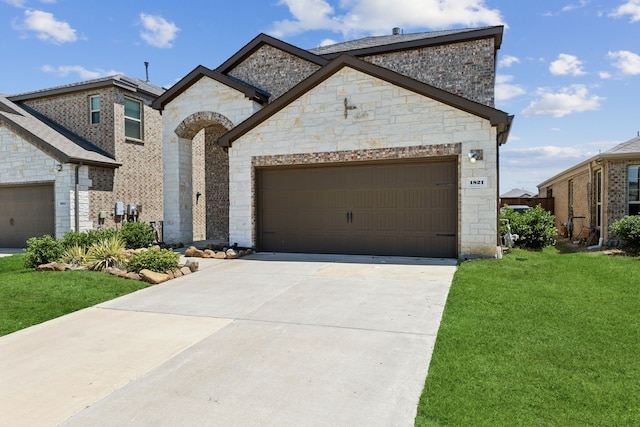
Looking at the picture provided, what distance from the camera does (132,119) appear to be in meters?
17.6

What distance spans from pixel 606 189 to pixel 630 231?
2355mm

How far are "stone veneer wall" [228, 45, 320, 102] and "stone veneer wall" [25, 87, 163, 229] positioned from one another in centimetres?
415

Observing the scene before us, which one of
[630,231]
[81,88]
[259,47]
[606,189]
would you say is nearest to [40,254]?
[81,88]

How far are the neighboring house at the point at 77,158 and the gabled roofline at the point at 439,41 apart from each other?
8.60 m

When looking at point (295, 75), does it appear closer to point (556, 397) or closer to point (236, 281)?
point (236, 281)

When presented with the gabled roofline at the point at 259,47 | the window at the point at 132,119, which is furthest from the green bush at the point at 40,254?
the gabled roofline at the point at 259,47

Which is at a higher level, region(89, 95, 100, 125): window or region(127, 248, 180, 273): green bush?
region(89, 95, 100, 125): window

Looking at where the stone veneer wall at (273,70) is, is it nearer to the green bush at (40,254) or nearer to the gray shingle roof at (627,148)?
the green bush at (40,254)

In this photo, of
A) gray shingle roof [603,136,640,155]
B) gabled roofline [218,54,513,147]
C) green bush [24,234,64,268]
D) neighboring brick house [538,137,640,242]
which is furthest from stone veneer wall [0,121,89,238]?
gray shingle roof [603,136,640,155]

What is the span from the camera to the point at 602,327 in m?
5.27

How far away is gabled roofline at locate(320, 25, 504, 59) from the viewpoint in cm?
1402

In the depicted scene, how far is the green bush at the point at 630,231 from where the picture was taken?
11781 millimetres

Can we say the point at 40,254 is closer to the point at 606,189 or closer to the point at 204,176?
the point at 204,176

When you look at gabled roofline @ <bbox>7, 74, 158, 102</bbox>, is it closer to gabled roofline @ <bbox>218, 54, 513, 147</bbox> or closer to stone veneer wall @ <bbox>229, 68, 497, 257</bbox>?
gabled roofline @ <bbox>218, 54, 513, 147</bbox>
